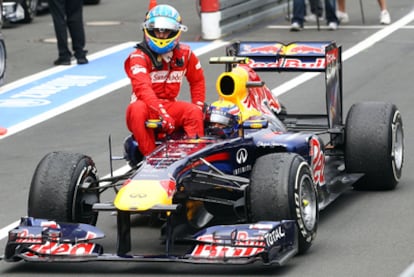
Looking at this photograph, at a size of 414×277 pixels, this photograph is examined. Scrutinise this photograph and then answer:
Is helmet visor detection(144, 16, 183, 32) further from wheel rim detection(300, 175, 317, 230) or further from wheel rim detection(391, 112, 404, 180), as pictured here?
wheel rim detection(391, 112, 404, 180)

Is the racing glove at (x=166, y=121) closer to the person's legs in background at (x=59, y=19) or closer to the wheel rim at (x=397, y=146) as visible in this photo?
the wheel rim at (x=397, y=146)

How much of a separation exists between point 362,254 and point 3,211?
3.59 meters

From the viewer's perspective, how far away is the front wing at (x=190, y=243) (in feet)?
29.0

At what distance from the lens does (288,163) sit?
946 centimetres

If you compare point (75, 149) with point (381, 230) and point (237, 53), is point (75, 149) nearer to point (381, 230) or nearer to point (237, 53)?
point (237, 53)

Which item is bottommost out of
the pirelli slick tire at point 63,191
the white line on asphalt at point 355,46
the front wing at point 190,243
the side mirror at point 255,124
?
the white line on asphalt at point 355,46

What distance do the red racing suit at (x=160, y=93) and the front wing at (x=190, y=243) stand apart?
130 cm

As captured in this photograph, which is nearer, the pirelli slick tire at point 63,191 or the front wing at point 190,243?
the front wing at point 190,243

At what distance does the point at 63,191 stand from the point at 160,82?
1.68 m

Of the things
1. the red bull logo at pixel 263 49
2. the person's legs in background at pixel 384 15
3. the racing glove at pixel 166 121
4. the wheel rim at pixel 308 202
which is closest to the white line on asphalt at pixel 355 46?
the person's legs in background at pixel 384 15

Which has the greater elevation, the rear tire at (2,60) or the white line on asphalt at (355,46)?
the rear tire at (2,60)

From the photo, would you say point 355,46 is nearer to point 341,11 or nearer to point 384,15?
point 384,15

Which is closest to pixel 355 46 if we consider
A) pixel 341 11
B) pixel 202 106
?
pixel 341 11

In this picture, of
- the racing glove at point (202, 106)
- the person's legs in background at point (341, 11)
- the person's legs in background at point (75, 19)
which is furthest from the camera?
the person's legs in background at point (341, 11)
